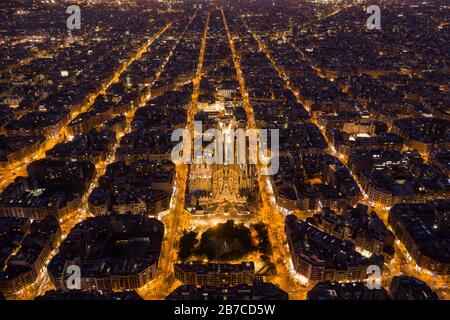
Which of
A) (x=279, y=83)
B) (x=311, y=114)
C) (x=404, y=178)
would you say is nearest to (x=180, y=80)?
(x=279, y=83)

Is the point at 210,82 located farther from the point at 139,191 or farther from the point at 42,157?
the point at 139,191

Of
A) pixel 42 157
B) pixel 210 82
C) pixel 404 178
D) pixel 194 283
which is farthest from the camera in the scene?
pixel 210 82

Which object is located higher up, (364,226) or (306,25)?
(306,25)

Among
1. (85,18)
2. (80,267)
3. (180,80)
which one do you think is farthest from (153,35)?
(80,267)

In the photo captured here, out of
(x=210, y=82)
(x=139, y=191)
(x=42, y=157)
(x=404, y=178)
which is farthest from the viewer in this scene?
(x=210, y=82)

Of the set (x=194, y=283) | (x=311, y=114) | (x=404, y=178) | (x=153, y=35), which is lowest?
(x=194, y=283)

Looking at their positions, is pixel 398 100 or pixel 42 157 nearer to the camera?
pixel 42 157

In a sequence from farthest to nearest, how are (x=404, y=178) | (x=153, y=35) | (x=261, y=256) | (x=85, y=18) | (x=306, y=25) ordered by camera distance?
(x=85, y=18), (x=306, y=25), (x=153, y=35), (x=404, y=178), (x=261, y=256)

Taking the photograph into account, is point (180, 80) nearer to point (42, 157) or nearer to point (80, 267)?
point (42, 157)

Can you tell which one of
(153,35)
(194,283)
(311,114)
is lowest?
(194,283)
